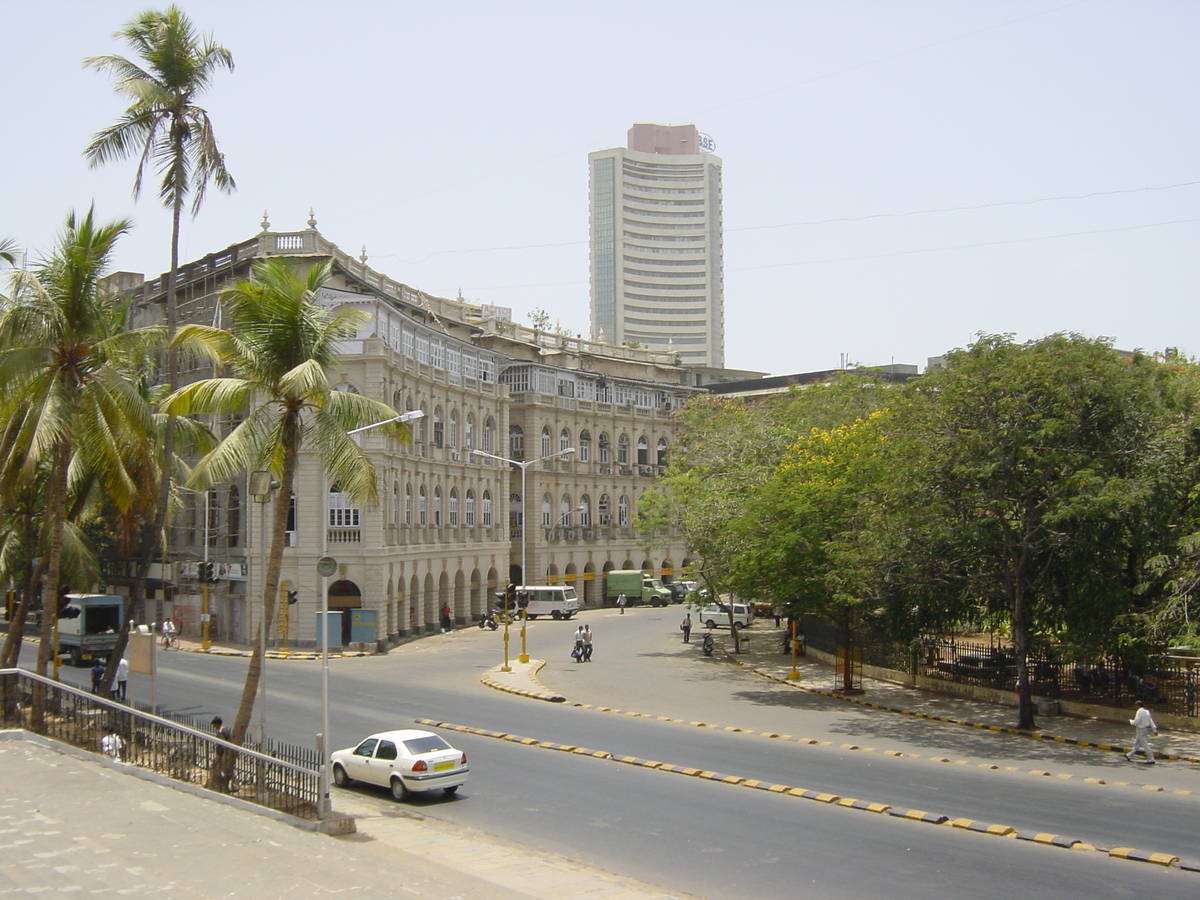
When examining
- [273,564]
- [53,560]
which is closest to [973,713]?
[273,564]

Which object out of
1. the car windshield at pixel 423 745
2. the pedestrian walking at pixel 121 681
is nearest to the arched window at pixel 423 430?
the pedestrian walking at pixel 121 681

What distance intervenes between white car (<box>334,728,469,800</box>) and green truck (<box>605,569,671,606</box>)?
2284 inches

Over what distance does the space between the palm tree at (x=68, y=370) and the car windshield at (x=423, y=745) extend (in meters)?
8.60

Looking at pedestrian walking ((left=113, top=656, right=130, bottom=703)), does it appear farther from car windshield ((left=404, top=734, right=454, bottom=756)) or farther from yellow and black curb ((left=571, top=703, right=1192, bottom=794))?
yellow and black curb ((left=571, top=703, right=1192, bottom=794))

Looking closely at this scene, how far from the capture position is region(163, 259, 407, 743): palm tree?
777 inches

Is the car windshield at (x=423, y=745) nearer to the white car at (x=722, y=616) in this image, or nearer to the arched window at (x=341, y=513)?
the arched window at (x=341, y=513)

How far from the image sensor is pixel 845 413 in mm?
55625

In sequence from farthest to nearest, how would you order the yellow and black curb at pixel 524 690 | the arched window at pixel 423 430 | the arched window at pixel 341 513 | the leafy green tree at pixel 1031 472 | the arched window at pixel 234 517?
the arched window at pixel 423 430 → the arched window at pixel 234 517 → the arched window at pixel 341 513 → the yellow and black curb at pixel 524 690 → the leafy green tree at pixel 1031 472

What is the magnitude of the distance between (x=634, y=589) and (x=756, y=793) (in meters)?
59.4

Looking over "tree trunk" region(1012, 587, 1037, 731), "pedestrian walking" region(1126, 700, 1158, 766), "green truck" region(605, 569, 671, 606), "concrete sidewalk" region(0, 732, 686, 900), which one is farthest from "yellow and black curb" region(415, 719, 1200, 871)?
"green truck" region(605, 569, 671, 606)

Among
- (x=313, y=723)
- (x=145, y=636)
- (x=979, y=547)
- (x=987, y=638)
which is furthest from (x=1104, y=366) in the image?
(x=145, y=636)

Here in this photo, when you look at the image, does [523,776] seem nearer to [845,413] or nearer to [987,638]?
[987,638]

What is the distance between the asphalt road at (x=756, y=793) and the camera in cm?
1608

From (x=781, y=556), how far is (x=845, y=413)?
19772mm
